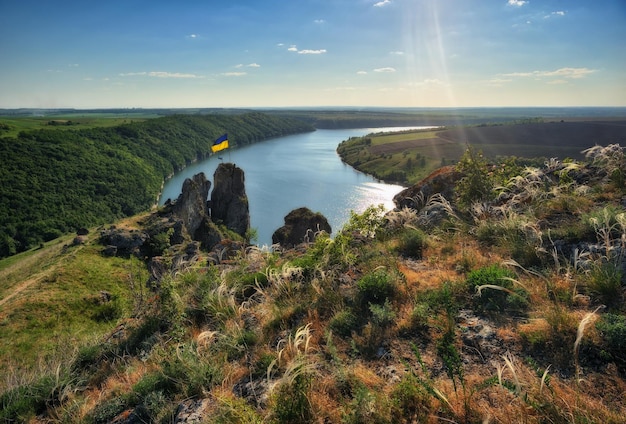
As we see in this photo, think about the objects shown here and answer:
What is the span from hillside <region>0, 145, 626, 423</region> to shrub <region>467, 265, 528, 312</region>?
0.03 metres

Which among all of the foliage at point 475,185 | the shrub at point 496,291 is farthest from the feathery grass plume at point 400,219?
the shrub at point 496,291

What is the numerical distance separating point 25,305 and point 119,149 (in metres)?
115

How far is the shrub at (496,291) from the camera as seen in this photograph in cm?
528

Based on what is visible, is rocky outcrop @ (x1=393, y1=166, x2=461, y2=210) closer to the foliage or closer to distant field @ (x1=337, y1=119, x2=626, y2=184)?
the foliage

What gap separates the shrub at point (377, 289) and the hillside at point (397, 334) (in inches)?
1.6

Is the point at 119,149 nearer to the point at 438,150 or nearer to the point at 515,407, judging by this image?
the point at 438,150

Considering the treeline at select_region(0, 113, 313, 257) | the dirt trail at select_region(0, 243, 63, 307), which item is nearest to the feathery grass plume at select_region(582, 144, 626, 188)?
the dirt trail at select_region(0, 243, 63, 307)

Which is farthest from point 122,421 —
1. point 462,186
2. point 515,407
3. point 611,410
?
point 462,186

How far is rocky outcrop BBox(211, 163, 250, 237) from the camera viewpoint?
53.0m

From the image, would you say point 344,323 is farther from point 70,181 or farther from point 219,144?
point 70,181

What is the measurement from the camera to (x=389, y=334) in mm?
5320

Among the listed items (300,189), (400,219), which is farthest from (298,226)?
(300,189)

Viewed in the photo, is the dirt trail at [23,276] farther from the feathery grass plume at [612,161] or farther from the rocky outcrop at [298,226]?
the feathery grass plume at [612,161]

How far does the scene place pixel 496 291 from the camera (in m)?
5.67
